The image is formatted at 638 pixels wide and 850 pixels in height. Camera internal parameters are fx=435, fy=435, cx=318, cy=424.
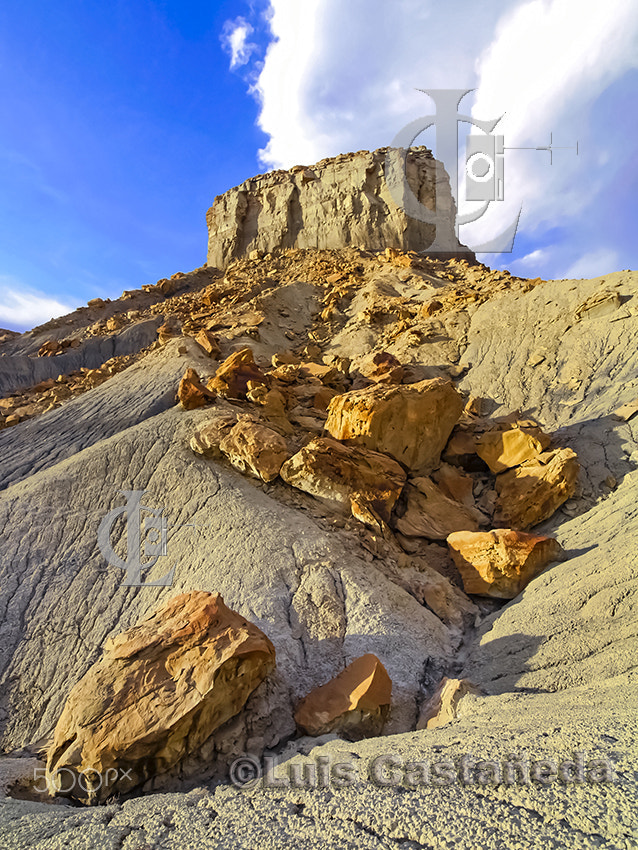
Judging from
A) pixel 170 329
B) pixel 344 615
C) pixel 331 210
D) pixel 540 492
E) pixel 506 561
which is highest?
pixel 331 210

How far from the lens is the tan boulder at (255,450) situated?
23.0ft

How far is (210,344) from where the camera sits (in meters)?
12.2

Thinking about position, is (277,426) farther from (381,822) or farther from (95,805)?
(381,822)

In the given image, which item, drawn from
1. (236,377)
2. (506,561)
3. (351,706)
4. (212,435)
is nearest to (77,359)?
(236,377)

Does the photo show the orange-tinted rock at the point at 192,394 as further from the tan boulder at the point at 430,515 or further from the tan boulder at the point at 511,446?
the tan boulder at the point at 511,446

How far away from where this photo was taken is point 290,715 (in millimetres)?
3781

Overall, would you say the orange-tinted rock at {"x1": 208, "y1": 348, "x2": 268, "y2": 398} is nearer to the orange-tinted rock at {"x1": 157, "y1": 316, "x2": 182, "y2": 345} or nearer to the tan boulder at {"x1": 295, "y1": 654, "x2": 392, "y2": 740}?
the orange-tinted rock at {"x1": 157, "y1": 316, "x2": 182, "y2": 345}

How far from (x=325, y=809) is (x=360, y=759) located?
0.51m

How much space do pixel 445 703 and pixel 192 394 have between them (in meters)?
6.87

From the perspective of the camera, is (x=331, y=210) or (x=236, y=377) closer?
(x=236, y=377)

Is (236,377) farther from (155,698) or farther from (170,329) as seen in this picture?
(170,329)

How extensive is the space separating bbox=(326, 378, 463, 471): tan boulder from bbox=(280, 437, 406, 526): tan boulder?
0.57 meters

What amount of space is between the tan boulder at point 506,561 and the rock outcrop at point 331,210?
70.4 ft

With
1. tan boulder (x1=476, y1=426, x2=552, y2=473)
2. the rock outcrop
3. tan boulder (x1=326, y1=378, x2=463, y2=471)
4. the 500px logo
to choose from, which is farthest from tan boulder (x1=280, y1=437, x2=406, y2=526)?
the rock outcrop
